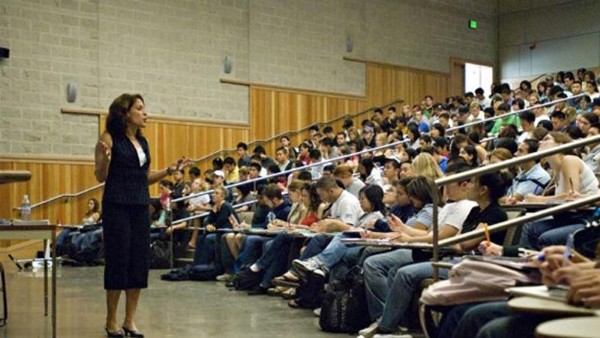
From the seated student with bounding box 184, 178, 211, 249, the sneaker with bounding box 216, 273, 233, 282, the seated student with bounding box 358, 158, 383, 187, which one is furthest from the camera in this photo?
the seated student with bounding box 184, 178, 211, 249

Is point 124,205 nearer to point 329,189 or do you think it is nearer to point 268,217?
point 329,189

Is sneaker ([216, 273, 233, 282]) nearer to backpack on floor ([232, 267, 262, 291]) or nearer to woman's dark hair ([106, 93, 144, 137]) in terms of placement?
backpack on floor ([232, 267, 262, 291])

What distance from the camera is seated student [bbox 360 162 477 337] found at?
4.60 meters

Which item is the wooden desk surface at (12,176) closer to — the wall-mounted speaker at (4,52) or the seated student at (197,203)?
the seated student at (197,203)

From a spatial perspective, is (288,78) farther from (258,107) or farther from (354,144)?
(354,144)

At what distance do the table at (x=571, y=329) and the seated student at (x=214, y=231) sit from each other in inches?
279

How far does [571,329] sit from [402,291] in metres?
2.77

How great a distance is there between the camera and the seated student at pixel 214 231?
29.0 ft

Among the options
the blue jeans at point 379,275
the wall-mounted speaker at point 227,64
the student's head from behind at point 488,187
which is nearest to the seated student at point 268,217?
the blue jeans at point 379,275

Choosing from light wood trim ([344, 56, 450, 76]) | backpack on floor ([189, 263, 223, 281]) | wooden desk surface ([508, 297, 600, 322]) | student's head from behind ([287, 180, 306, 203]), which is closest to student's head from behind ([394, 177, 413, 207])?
student's head from behind ([287, 180, 306, 203])

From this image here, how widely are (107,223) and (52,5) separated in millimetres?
9566

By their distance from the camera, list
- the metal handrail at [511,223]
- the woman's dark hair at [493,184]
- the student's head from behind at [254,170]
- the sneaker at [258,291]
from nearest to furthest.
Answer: the metal handrail at [511,223] < the woman's dark hair at [493,184] < the sneaker at [258,291] < the student's head from behind at [254,170]

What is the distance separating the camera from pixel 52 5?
13391 millimetres

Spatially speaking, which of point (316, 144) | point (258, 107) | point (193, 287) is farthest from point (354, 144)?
point (193, 287)
